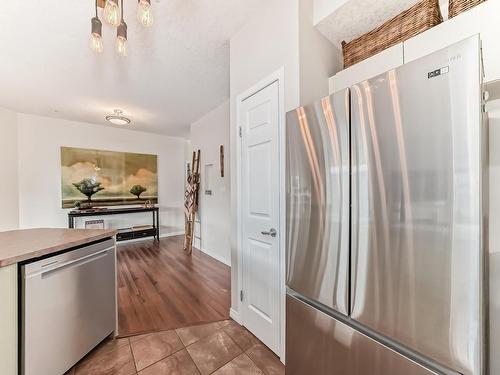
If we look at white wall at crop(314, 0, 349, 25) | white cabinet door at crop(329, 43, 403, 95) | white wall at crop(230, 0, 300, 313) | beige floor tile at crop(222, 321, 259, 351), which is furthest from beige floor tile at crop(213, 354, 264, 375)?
white wall at crop(314, 0, 349, 25)

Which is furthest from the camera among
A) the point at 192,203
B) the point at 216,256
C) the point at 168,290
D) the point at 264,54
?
the point at 192,203

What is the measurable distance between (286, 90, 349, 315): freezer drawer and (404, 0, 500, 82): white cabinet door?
2.13 ft

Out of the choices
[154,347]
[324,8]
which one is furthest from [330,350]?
[324,8]

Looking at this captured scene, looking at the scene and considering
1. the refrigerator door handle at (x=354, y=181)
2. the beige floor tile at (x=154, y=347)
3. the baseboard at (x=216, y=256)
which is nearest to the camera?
the refrigerator door handle at (x=354, y=181)

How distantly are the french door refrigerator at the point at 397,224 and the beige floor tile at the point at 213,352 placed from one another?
27.2 inches

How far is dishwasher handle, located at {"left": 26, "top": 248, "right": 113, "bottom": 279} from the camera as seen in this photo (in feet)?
4.59

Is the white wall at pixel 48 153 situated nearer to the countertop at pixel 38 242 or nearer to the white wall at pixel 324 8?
the countertop at pixel 38 242

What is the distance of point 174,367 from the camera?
1635mm

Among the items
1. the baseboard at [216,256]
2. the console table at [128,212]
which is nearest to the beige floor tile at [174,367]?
the baseboard at [216,256]

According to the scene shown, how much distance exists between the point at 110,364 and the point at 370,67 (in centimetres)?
277

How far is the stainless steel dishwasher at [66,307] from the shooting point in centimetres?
132

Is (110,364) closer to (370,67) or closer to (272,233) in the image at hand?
(272,233)

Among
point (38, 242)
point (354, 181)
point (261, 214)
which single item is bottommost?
point (38, 242)

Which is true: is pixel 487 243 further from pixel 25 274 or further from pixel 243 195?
pixel 25 274
